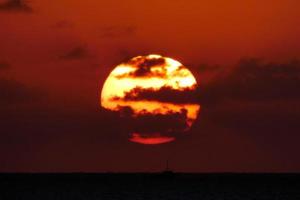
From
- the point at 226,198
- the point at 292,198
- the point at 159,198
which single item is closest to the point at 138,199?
the point at 159,198

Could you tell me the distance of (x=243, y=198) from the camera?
527 feet

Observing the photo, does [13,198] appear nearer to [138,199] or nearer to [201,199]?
[138,199]

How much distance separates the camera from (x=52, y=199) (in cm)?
15262

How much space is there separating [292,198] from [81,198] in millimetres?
35846

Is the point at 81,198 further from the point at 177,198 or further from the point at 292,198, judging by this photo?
the point at 292,198

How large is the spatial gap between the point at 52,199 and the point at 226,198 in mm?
28925

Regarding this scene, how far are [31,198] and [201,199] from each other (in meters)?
27.7

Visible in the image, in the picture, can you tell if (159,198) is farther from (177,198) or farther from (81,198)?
(81,198)

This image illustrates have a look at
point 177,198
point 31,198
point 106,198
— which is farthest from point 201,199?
point 31,198

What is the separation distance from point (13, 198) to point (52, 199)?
783 cm

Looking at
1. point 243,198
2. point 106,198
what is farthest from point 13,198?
point 243,198

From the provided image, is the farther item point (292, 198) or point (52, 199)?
point (292, 198)

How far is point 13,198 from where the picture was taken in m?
157

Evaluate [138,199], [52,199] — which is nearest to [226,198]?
[138,199]
